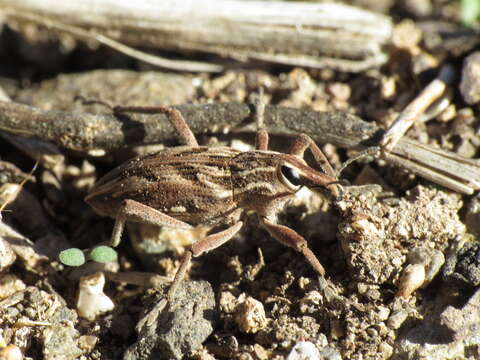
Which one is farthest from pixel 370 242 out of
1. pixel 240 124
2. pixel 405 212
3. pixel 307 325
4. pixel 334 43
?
pixel 334 43

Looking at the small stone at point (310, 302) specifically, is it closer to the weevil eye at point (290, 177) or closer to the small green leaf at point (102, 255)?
the weevil eye at point (290, 177)

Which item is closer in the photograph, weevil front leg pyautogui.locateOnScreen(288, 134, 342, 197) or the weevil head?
the weevil head

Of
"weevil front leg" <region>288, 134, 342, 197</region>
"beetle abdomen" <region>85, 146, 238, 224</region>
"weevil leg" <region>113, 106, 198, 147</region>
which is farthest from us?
"weevil leg" <region>113, 106, 198, 147</region>

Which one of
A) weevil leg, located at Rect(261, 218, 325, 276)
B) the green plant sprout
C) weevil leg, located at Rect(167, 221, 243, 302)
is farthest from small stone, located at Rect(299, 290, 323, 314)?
the green plant sprout

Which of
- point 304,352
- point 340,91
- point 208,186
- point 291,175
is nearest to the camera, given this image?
point 304,352

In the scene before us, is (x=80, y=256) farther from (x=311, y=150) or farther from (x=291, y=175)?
(x=311, y=150)

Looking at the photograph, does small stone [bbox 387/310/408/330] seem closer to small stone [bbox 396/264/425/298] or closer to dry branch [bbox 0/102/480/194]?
small stone [bbox 396/264/425/298]

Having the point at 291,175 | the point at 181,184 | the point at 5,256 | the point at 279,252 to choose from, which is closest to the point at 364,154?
the point at 291,175
